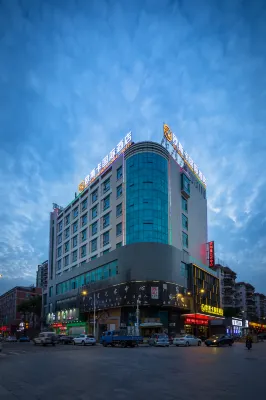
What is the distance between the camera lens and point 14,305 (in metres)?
140

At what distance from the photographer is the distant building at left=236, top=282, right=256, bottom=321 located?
465 ft

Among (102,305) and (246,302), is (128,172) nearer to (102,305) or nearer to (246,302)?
(102,305)

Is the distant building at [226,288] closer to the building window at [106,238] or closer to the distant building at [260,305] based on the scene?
the distant building at [260,305]

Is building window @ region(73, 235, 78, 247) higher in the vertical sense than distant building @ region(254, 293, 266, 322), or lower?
higher

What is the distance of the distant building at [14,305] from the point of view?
138 m

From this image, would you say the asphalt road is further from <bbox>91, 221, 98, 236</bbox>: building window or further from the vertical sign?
the vertical sign

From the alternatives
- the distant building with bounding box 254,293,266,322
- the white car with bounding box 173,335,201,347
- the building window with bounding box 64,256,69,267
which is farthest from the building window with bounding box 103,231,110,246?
the distant building with bounding box 254,293,266,322

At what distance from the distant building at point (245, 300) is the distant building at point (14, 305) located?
70938mm

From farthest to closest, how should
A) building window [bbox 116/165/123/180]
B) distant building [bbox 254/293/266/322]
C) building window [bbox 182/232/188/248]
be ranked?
distant building [bbox 254/293/266/322] < building window [bbox 182/232/188/248] < building window [bbox 116/165/123/180]

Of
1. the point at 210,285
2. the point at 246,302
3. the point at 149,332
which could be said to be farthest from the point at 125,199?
the point at 246,302

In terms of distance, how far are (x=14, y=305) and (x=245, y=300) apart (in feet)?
267

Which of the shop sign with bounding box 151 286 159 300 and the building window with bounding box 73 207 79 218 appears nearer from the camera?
the shop sign with bounding box 151 286 159 300

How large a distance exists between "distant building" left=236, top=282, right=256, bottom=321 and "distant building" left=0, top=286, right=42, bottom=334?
70.9 metres

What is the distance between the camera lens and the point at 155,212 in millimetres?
68875
